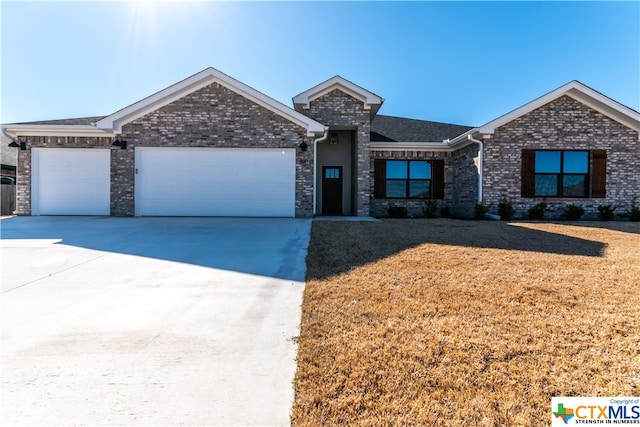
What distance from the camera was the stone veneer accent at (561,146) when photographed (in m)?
12.3

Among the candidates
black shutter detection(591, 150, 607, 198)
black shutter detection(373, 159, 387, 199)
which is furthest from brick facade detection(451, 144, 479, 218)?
black shutter detection(591, 150, 607, 198)

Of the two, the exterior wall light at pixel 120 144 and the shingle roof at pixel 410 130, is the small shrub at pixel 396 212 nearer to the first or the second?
the shingle roof at pixel 410 130

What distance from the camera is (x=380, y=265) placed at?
480cm

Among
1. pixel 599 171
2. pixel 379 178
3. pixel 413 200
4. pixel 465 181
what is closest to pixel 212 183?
pixel 379 178

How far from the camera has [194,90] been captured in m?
11.6

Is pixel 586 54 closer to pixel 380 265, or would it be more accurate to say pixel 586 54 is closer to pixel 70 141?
pixel 380 265

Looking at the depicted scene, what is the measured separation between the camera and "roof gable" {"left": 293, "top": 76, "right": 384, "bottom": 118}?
12625 millimetres

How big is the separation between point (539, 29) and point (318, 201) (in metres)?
11.2

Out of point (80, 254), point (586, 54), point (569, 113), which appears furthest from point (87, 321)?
point (586, 54)

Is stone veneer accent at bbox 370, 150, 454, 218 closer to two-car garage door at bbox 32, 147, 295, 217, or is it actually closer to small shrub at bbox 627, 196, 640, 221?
two-car garage door at bbox 32, 147, 295, 217

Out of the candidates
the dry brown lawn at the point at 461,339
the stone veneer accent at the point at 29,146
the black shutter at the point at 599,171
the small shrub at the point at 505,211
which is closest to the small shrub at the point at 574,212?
the black shutter at the point at 599,171

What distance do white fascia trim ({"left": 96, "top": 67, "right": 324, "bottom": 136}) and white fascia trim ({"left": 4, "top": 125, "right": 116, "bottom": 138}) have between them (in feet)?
1.75

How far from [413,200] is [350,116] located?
4.76 m

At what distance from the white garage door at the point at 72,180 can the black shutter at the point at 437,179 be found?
13431 millimetres
